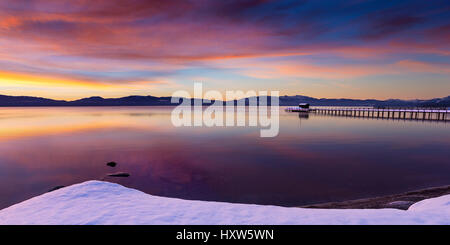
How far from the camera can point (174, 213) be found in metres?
5.54

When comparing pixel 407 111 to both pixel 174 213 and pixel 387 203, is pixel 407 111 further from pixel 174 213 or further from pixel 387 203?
pixel 174 213

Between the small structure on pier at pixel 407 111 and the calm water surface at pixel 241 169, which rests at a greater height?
the small structure on pier at pixel 407 111

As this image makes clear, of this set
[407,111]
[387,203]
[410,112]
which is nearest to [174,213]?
[387,203]

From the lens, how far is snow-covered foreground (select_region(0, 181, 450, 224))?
16.5 feet

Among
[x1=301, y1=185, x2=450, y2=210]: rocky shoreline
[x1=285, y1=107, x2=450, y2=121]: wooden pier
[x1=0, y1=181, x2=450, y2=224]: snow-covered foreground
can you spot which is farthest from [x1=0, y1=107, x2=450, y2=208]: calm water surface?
[x1=285, y1=107, x2=450, y2=121]: wooden pier

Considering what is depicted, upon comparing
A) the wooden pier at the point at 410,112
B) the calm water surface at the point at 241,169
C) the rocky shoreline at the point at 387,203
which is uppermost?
the wooden pier at the point at 410,112

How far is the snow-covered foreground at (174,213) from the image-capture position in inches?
198

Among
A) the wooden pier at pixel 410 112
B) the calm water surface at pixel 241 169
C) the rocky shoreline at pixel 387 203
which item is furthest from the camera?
the wooden pier at pixel 410 112

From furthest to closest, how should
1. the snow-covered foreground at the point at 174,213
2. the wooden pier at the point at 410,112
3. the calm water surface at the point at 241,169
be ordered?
the wooden pier at the point at 410,112, the calm water surface at the point at 241,169, the snow-covered foreground at the point at 174,213

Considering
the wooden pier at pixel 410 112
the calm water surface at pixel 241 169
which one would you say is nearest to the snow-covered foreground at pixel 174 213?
the calm water surface at pixel 241 169

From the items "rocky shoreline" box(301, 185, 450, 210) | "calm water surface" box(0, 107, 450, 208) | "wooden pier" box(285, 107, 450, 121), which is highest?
"wooden pier" box(285, 107, 450, 121)

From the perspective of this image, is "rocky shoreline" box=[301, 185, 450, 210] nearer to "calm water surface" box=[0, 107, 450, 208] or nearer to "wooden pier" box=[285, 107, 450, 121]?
"calm water surface" box=[0, 107, 450, 208]

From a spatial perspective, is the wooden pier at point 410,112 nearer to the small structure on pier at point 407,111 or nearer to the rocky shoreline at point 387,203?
the small structure on pier at point 407,111
